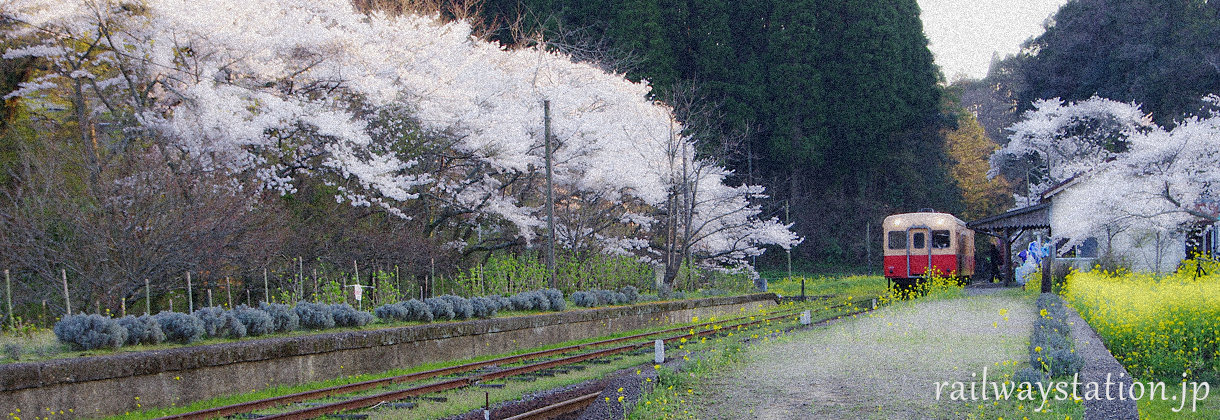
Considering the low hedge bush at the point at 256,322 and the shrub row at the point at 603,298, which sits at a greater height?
the low hedge bush at the point at 256,322

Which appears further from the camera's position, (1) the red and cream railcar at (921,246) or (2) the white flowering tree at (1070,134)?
(2) the white flowering tree at (1070,134)

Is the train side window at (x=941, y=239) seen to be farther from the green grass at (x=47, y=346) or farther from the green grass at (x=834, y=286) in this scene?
the green grass at (x=47, y=346)

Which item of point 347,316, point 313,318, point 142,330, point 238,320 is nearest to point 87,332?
point 142,330

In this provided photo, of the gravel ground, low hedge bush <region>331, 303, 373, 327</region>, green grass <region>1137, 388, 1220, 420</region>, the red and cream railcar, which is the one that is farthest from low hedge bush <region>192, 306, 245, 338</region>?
the red and cream railcar

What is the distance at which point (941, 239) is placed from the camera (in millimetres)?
26328

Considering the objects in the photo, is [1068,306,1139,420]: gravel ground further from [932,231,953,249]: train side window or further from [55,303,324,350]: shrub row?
[932,231,953,249]: train side window

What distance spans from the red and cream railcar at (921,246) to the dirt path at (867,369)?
13.1 m

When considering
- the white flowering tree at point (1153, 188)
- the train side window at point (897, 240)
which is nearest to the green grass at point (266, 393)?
the white flowering tree at point (1153, 188)

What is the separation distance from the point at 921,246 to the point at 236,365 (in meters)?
21.1

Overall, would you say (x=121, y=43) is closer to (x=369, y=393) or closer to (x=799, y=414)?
(x=369, y=393)

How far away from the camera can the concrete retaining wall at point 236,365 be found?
8.05 metres

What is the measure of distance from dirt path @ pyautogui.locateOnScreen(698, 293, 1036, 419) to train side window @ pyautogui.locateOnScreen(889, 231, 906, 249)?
44.3 ft

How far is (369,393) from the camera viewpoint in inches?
382

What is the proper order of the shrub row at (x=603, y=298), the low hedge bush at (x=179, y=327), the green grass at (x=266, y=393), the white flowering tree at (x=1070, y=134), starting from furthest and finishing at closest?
the white flowering tree at (x=1070, y=134) → the shrub row at (x=603, y=298) → the low hedge bush at (x=179, y=327) → the green grass at (x=266, y=393)
